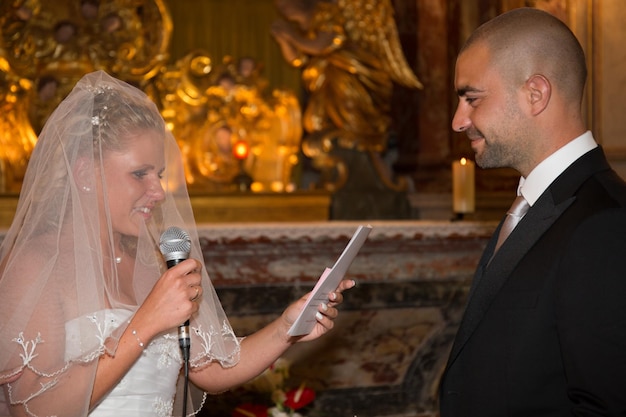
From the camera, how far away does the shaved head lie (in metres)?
2.41

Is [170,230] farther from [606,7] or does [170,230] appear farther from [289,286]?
[606,7]

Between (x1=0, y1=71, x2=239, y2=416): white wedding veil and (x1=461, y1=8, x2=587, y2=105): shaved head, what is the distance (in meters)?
1.08

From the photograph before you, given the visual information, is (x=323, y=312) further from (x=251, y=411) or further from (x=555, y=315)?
(x=251, y=411)

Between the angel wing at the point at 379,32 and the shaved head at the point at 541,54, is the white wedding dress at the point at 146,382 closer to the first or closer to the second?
the shaved head at the point at 541,54

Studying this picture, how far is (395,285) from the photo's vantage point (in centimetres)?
530

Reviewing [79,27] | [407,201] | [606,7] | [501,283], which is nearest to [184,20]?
[79,27]

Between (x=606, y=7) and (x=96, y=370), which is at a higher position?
(x=606, y=7)

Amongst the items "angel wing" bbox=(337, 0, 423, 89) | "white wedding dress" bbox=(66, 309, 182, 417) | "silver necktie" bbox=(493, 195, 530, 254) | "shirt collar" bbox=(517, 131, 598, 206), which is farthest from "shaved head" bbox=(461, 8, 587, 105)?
"angel wing" bbox=(337, 0, 423, 89)

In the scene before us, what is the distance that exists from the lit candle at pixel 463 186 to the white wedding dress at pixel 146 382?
10.3 ft

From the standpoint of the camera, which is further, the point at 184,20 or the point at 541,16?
the point at 184,20

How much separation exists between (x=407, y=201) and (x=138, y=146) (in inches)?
188

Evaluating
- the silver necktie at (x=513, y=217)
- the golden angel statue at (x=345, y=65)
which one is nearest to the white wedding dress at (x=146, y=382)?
the silver necktie at (x=513, y=217)

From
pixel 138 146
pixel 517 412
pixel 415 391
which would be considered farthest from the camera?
pixel 415 391

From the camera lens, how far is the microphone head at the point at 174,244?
96.7 inches
